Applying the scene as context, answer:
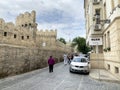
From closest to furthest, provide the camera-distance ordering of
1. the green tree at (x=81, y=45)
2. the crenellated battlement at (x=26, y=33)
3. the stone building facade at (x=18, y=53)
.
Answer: the stone building facade at (x=18, y=53) < the crenellated battlement at (x=26, y=33) < the green tree at (x=81, y=45)

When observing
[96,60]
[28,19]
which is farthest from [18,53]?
[28,19]

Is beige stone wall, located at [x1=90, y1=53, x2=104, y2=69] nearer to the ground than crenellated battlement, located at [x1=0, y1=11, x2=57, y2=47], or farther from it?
nearer to the ground

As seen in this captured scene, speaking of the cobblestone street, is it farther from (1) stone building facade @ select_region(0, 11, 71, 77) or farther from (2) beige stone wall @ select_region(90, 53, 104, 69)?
(2) beige stone wall @ select_region(90, 53, 104, 69)

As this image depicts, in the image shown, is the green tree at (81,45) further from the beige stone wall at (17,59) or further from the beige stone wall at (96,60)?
the beige stone wall at (17,59)

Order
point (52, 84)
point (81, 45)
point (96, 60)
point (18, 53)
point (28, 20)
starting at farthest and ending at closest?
1. point (28, 20)
2. point (81, 45)
3. point (96, 60)
4. point (18, 53)
5. point (52, 84)

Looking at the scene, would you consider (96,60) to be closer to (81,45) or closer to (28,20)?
(81,45)

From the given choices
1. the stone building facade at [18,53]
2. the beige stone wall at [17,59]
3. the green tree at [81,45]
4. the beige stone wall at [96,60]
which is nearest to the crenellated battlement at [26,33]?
the stone building facade at [18,53]

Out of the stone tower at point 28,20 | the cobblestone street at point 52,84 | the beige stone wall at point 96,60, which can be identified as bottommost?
the cobblestone street at point 52,84

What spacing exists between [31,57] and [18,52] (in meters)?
2.48

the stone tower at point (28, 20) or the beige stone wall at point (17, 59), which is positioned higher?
the stone tower at point (28, 20)

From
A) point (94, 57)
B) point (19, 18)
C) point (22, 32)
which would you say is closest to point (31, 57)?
point (94, 57)

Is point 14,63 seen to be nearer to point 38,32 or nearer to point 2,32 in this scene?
point 2,32

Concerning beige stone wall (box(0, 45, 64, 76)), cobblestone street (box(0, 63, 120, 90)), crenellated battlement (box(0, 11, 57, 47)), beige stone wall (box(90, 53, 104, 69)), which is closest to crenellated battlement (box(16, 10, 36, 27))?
crenellated battlement (box(0, 11, 57, 47))

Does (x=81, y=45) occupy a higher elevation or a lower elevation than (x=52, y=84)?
higher
